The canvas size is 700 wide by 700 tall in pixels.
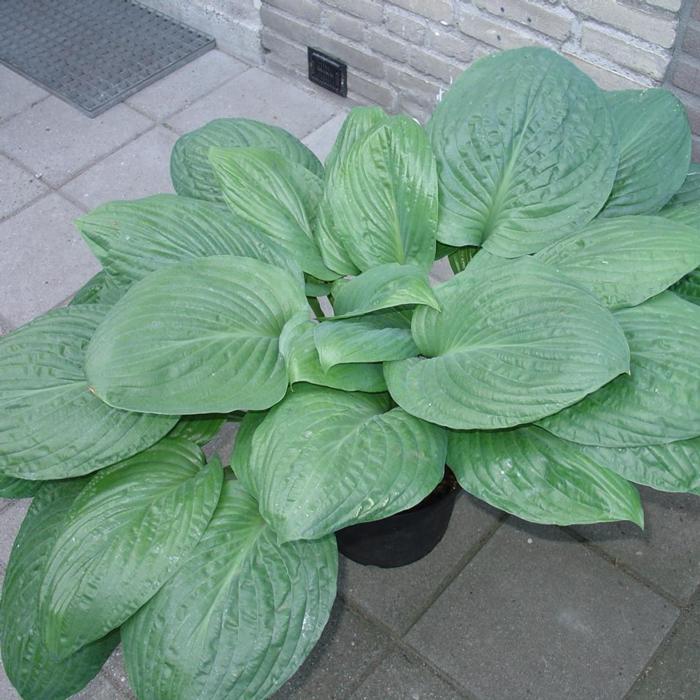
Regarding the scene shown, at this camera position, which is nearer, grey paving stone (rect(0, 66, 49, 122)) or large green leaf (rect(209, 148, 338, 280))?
large green leaf (rect(209, 148, 338, 280))

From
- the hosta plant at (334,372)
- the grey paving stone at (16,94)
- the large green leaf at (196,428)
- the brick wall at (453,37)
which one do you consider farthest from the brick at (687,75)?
the grey paving stone at (16,94)

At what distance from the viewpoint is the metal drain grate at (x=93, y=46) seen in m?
2.45

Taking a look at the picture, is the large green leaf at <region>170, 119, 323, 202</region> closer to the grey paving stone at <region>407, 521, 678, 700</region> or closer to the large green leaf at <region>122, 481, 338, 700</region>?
the large green leaf at <region>122, 481, 338, 700</region>

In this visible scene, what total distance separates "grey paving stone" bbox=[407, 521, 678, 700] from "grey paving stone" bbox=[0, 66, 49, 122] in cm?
183

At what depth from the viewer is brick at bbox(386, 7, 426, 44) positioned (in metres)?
1.97

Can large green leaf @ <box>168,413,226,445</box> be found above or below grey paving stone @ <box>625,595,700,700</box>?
above

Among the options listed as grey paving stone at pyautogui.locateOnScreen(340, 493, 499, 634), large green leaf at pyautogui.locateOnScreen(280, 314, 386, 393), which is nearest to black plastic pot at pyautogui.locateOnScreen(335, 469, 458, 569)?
grey paving stone at pyautogui.locateOnScreen(340, 493, 499, 634)

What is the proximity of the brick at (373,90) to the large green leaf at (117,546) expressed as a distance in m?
1.39

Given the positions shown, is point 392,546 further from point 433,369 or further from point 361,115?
point 361,115

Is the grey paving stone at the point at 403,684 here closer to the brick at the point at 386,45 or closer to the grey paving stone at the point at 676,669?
the grey paving stone at the point at 676,669

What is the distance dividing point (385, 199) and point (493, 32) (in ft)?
2.98

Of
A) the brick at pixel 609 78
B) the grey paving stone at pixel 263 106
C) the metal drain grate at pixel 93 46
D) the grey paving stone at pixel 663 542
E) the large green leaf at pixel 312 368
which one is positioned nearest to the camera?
the large green leaf at pixel 312 368

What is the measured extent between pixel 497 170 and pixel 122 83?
167 cm

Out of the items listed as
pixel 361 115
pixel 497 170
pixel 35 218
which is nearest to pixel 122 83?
pixel 35 218
